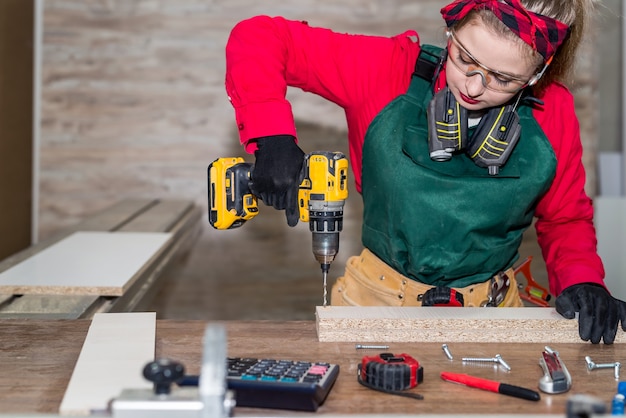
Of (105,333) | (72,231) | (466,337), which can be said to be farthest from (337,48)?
(72,231)

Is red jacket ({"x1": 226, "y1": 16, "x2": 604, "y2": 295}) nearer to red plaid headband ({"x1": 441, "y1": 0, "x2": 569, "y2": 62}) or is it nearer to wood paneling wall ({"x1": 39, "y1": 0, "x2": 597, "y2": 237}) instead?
red plaid headband ({"x1": 441, "y1": 0, "x2": 569, "y2": 62})

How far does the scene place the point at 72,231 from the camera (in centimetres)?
336

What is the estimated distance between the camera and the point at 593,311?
1707 millimetres

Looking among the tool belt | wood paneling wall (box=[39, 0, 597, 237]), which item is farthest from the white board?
wood paneling wall (box=[39, 0, 597, 237])

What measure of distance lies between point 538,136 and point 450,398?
98 cm

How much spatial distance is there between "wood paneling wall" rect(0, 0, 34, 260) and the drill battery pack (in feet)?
10.6

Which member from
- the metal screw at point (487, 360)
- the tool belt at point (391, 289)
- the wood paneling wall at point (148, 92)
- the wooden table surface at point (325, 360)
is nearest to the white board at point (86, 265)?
the wooden table surface at point (325, 360)

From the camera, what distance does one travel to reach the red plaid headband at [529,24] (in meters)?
1.70

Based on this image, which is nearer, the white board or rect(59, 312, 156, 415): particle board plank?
rect(59, 312, 156, 415): particle board plank

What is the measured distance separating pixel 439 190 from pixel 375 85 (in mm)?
336

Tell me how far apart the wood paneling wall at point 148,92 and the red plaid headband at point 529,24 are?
9.49ft

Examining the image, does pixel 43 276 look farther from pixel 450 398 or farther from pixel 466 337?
pixel 450 398

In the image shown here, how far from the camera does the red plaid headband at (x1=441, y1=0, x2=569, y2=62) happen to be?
5.58 ft

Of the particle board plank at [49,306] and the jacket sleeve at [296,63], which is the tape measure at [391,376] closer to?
the jacket sleeve at [296,63]
